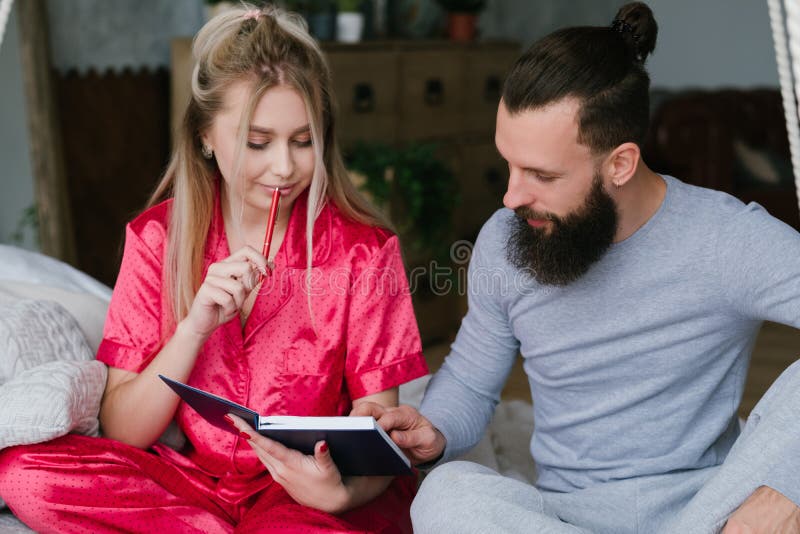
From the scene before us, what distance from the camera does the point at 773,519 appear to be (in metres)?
1.21

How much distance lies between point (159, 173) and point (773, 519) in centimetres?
296

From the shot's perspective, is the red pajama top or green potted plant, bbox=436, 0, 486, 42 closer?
the red pajama top

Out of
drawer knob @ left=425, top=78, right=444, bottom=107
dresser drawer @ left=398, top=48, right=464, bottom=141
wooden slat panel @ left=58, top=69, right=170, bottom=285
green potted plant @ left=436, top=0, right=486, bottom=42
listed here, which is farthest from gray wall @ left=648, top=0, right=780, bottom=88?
wooden slat panel @ left=58, top=69, right=170, bottom=285

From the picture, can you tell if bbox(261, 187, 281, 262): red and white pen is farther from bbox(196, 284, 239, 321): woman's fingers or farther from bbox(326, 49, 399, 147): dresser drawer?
bbox(326, 49, 399, 147): dresser drawer

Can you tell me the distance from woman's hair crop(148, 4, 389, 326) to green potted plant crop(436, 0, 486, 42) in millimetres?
2771

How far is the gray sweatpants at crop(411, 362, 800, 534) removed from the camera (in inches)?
→ 49.2

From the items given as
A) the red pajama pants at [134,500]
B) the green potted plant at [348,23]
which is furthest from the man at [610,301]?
the green potted plant at [348,23]

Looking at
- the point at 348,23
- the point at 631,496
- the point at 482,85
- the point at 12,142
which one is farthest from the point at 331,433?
the point at 482,85

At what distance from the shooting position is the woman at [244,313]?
1.56m

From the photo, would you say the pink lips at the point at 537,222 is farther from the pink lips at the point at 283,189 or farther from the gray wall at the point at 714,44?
the gray wall at the point at 714,44

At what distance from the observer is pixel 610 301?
1531 mm

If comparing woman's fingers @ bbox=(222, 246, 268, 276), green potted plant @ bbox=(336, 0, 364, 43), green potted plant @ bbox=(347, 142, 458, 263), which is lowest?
green potted plant @ bbox=(347, 142, 458, 263)

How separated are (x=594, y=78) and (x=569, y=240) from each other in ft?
0.81

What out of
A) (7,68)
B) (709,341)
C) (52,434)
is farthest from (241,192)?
(7,68)
